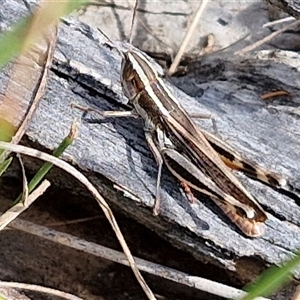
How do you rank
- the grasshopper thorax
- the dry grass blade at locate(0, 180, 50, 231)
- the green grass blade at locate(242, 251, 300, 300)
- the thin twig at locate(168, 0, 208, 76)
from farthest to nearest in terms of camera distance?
the thin twig at locate(168, 0, 208, 76), the grasshopper thorax, the dry grass blade at locate(0, 180, 50, 231), the green grass blade at locate(242, 251, 300, 300)

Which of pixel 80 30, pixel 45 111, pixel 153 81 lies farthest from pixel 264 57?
pixel 45 111

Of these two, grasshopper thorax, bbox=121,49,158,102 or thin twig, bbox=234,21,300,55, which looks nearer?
grasshopper thorax, bbox=121,49,158,102

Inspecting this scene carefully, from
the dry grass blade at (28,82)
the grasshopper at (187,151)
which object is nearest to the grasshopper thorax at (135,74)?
the grasshopper at (187,151)

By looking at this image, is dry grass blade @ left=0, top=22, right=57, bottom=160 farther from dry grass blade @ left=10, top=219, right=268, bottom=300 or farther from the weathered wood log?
dry grass blade @ left=10, top=219, right=268, bottom=300

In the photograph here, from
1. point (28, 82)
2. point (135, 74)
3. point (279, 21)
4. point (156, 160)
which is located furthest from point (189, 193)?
point (279, 21)

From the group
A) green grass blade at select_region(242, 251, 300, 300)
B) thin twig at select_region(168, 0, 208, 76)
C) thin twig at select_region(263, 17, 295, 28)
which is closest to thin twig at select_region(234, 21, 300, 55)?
thin twig at select_region(263, 17, 295, 28)

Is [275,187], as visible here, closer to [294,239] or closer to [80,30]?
[294,239]

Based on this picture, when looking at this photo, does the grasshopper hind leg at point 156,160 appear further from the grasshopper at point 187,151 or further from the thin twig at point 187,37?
the thin twig at point 187,37
